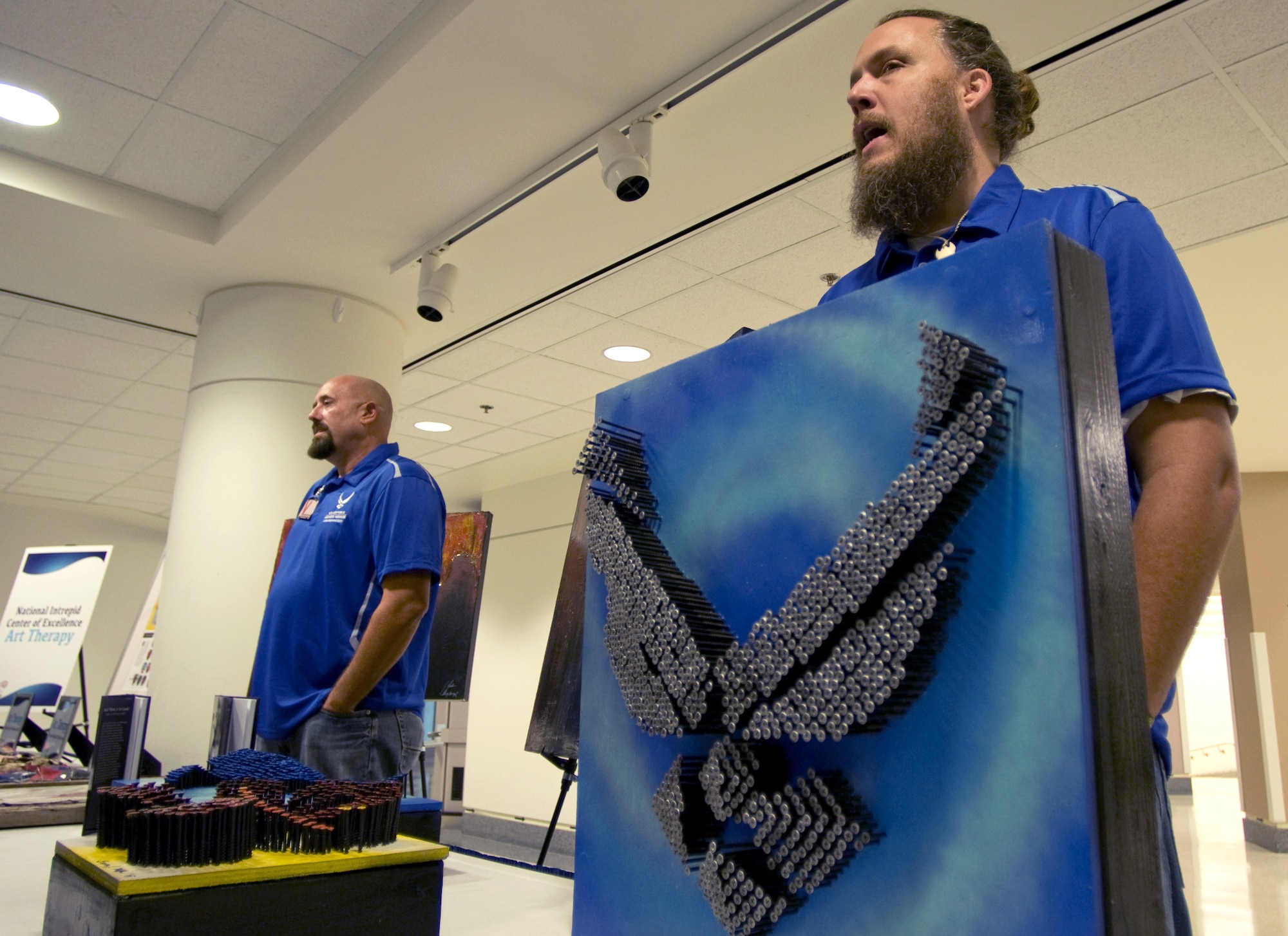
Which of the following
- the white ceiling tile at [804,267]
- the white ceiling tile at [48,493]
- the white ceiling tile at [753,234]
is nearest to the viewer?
the white ceiling tile at [753,234]

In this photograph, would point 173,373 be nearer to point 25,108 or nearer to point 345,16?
point 25,108

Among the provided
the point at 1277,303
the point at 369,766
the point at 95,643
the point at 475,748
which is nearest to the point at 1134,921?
the point at 369,766

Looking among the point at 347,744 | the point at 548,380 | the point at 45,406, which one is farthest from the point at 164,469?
the point at 347,744

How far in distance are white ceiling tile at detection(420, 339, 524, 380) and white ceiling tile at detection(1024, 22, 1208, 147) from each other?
9.76 ft

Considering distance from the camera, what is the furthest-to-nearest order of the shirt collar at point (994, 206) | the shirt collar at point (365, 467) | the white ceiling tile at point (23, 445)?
the white ceiling tile at point (23, 445)
the shirt collar at point (365, 467)
the shirt collar at point (994, 206)

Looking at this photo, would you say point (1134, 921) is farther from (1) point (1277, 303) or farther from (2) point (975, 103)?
(1) point (1277, 303)

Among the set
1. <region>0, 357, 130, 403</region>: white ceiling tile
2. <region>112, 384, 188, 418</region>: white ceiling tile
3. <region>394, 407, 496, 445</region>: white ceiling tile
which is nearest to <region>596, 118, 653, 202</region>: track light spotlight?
<region>394, 407, 496, 445</region>: white ceiling tile

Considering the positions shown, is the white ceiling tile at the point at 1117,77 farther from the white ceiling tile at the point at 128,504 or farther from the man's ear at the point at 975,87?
the white ceiling tile at the point at 128,504

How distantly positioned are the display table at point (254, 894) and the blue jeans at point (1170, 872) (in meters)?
0.78

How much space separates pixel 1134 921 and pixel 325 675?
1.78m

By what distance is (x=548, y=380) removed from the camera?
18.2ft

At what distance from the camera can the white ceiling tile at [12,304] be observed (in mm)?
4547

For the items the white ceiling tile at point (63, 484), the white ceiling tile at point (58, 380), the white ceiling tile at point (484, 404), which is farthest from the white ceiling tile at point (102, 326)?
the white ceiling tile at point (63, 484)

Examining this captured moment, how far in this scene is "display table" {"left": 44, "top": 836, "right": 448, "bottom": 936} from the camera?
0.88 meters
